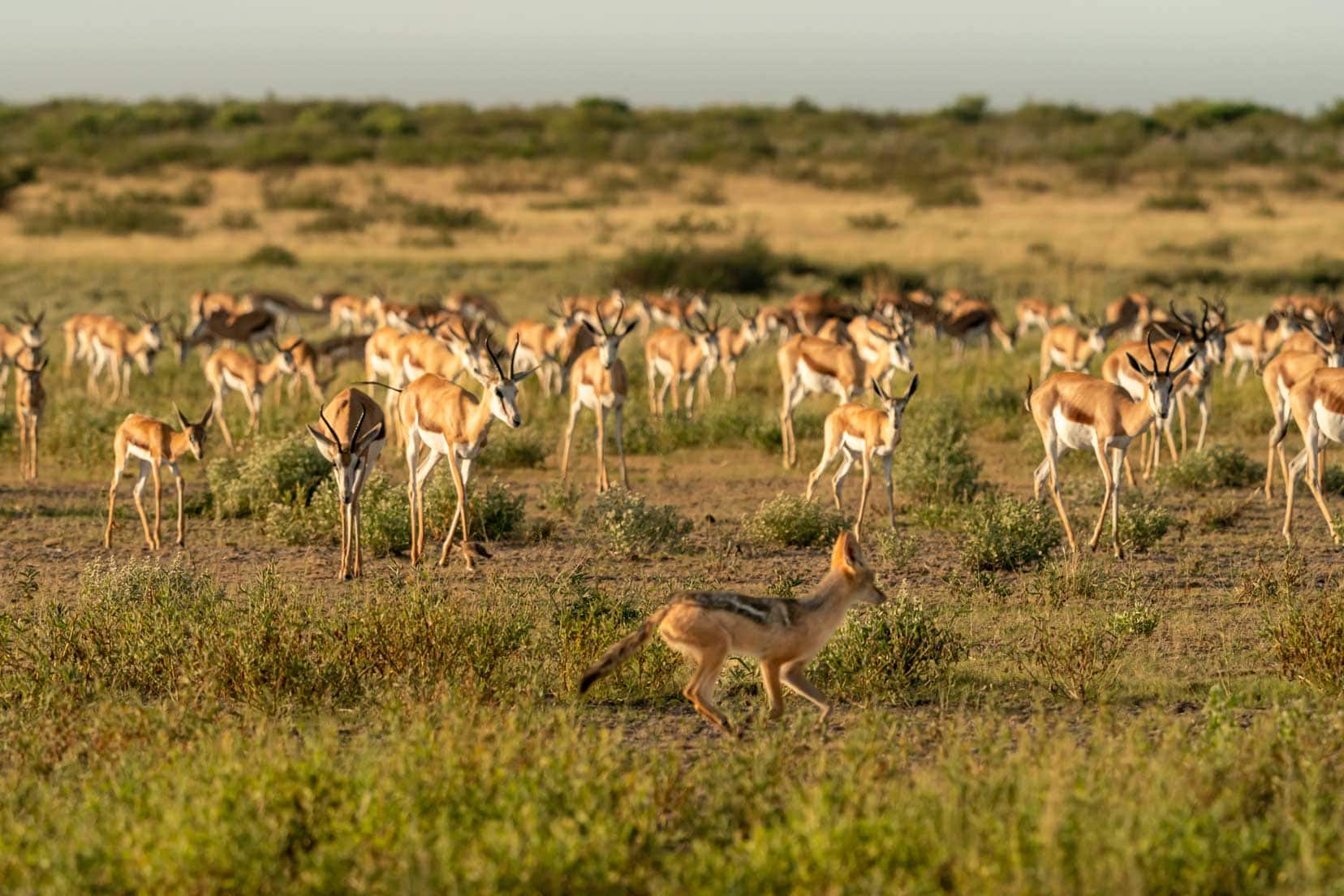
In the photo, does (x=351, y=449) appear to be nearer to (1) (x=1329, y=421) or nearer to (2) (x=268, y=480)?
(2) (x=268, y=480)

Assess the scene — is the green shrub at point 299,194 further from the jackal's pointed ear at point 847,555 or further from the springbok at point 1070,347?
the jackal's pointed ear at point 847,555

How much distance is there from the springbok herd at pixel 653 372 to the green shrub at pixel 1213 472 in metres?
0.29

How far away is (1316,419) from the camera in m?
11.8

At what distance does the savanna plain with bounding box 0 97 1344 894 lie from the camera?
4.84 meters

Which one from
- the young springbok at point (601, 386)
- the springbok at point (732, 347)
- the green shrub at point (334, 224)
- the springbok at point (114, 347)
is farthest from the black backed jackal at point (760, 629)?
the green shrub at point (334, 224)

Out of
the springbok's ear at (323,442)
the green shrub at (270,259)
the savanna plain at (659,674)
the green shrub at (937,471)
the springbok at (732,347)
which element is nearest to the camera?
the savanna plain at (659,674)

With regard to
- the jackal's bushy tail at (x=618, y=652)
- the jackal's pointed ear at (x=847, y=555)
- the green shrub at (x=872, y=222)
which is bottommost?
the green shrub at (x=872, y=222)

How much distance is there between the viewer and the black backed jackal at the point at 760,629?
6.37 meters

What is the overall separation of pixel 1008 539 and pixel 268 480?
18.5 ft

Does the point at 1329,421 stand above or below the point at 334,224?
above

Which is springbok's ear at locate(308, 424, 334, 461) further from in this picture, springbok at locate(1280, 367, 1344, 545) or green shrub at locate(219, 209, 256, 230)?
green shrub at locate(219, 209, 256, 230)

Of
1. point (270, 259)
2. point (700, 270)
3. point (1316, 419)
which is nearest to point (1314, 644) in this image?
point (1316, 419)

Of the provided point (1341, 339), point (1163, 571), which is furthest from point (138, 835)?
point (1341, 339)

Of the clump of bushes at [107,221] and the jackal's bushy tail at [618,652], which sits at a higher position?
the jackal's bushy tail at [618,652]
